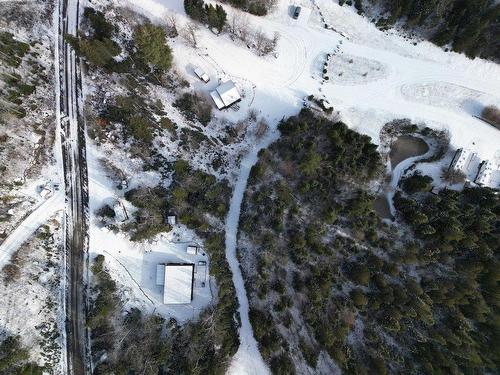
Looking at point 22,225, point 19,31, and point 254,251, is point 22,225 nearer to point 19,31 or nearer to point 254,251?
point 19,31

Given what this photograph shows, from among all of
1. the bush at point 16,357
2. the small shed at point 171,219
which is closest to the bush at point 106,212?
the small shed at point 171,219

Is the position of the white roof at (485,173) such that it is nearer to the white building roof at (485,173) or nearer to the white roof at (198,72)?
the white building roof at (485,173)

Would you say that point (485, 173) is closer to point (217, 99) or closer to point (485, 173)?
point (485, 173)

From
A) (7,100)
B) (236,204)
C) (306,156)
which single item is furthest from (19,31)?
(306,156)

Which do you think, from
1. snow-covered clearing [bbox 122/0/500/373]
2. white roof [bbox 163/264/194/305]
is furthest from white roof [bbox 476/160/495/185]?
white roof [bbox 163/264/194/305]

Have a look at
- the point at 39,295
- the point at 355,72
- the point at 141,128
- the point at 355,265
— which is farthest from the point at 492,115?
the point at 39,295

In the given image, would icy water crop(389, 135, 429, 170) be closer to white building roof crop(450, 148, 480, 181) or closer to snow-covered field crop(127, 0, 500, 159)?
snow-covered field crop(127, 0, 500, 159)
